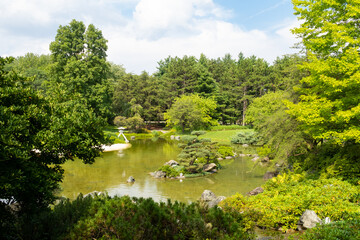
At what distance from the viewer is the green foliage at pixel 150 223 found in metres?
4.89

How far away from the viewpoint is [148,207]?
5367 mm

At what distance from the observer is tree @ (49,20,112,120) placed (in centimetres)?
3744

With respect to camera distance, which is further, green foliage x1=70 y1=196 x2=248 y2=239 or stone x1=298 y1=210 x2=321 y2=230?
stone x1=298 y1=210 x2=321 y2=230

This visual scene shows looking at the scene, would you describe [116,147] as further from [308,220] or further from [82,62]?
[308,220]

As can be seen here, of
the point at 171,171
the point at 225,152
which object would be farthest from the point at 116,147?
the point at 171,171

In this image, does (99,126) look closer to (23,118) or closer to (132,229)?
(23,118)

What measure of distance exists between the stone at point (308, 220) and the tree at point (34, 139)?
241 inches

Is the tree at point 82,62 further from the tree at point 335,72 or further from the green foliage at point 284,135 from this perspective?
the tree at point 335,72

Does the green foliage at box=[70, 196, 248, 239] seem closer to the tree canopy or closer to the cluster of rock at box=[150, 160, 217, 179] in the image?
the tree canopy

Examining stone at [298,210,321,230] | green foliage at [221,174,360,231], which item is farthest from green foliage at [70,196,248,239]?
stone at [298,210,321,230]

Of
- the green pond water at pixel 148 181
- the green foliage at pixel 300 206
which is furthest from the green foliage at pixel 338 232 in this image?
the green pond water at pixel 148 181

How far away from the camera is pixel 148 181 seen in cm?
1641

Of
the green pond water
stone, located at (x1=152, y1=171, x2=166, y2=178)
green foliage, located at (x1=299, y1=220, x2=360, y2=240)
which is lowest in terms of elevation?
the green pond water

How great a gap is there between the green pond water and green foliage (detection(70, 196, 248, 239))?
6.56 metres
